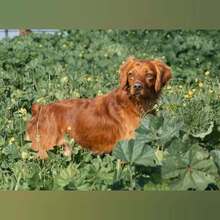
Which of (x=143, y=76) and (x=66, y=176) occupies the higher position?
(x=143, y=76)

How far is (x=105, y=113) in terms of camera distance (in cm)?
422

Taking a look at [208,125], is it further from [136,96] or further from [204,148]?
[136,96]

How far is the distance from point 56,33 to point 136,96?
1.89 feet

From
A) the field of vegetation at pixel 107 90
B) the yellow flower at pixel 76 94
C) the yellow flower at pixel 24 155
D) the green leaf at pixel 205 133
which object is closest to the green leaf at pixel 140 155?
the field of vegetation at pixel 107 90

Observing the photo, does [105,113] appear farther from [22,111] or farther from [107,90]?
[22,111]

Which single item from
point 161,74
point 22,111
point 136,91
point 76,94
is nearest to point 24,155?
point 22,111

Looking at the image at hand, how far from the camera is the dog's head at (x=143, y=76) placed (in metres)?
4.16

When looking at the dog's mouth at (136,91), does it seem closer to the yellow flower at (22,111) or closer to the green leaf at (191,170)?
the green leaf at (191,170)

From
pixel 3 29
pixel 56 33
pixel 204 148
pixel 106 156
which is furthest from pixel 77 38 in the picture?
pixel 204 148

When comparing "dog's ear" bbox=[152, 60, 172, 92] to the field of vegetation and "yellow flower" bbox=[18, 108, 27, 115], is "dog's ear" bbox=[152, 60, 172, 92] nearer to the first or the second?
the field of vegetation

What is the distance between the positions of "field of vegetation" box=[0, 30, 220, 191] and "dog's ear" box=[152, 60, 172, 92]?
36 millimetres

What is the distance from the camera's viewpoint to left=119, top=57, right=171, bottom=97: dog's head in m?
4.16

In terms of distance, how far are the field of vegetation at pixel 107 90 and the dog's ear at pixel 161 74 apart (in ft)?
0.12

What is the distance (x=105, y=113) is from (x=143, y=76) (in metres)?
0.30
